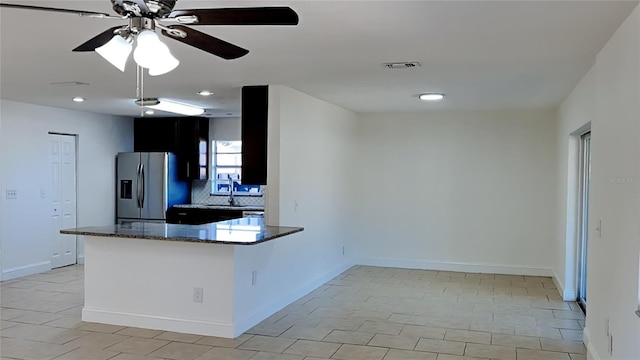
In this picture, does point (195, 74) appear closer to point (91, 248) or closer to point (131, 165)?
point (91, 248)

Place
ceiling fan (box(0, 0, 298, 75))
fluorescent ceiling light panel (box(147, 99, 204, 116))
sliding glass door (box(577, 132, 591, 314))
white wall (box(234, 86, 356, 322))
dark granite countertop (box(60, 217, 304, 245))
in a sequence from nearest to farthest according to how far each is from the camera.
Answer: ceiling fan (box(0, 0, 298, 75))
dark granite countertop (box(60, 217, 304, 245))
white wall (box(234, 86, 356, 322))
sliding glass door (box(577, 132, 591, 314))
fluorescent ceiling light panel (box(147, 99, 204, 116))

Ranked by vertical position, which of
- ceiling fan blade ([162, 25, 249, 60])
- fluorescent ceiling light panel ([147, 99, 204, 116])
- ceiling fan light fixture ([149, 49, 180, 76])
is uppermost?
fluorescent ceiling light panel ([147, 99, 204, 116])

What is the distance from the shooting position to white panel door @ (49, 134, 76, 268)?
686 centimetres

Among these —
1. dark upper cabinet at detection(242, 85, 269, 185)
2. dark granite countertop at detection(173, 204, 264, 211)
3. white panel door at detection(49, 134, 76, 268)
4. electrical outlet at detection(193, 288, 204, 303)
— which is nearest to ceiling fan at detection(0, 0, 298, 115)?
electrical outlet at detection(193, 288, 204, 303)

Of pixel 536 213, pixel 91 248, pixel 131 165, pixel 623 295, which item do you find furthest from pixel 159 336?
pixel 536 213

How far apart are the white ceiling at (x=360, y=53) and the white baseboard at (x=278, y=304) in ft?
6.72

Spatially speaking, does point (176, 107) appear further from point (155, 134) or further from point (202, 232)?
point (202, 232)

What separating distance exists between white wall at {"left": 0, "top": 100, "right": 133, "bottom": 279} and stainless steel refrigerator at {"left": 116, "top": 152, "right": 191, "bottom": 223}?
0.21m

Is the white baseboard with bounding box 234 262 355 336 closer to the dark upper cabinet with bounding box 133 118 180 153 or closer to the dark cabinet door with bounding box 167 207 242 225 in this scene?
the dark cabinet door with bounding box 167 207 242 225

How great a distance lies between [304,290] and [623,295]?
343 centimetres

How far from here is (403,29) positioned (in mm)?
2971

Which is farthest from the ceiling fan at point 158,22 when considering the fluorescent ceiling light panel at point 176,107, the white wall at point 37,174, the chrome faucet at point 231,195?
the chrome faucet at point 231,195

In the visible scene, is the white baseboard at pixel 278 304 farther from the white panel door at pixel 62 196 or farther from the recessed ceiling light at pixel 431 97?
the white panel door at pixel 62 196

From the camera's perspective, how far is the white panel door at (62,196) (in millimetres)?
6863
